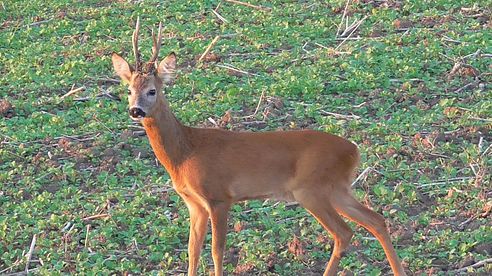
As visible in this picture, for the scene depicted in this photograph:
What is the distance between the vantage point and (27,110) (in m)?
11.4

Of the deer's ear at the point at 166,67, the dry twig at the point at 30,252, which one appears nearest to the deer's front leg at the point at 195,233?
the deer's ear at the point at 166,67

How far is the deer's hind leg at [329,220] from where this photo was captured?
7453mm

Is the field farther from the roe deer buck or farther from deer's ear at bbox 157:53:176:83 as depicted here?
deer's ear at bbox 157:53:176:83

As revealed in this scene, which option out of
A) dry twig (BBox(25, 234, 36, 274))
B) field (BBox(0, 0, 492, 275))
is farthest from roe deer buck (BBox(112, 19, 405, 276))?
dry twig (BBox(25, 234, 36, 274))

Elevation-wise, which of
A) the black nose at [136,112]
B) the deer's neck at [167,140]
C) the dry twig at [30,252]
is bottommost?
the dry twig at [30,252]

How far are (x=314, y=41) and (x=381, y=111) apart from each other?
9.30 ft

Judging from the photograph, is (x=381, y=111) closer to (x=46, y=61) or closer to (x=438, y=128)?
(x=438, y=128)

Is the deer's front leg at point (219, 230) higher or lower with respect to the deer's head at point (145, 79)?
lower

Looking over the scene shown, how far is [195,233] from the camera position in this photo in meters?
7.76

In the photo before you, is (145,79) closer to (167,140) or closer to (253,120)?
(167,140)

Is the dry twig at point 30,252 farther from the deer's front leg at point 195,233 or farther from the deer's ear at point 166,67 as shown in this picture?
the deer's ear at point 166,67

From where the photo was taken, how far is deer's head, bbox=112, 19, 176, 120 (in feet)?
24.7

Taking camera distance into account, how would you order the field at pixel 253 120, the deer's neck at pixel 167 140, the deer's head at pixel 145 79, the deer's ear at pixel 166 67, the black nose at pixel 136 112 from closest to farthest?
the black nose at pixel 136 112
the deer's head at pixel 145 79
the deer's neck at pixel 167 140
the deer's ear at pixel 166 67
the field at pixel 253 120

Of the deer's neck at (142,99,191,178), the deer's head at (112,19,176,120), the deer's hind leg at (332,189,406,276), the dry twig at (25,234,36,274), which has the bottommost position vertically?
the dry twig at (25,234,36,274)
